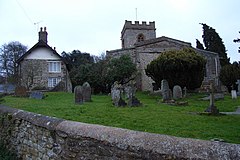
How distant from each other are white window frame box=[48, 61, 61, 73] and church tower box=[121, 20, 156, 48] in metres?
18.0

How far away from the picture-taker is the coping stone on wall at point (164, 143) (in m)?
2.98

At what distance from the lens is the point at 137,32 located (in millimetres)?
49875

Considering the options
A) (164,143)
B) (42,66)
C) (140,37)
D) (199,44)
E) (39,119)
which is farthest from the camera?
(140,37)

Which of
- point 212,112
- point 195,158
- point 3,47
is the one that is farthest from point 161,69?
point 3,47

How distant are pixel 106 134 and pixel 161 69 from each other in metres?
21.0

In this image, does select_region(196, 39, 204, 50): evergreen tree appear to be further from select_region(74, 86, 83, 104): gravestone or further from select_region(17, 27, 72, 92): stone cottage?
select_region(74, 86, 83, 104): gravestone

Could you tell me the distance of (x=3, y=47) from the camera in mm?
46844

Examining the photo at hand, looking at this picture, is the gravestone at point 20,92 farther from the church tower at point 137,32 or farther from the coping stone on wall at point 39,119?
the church tower at point 137,32

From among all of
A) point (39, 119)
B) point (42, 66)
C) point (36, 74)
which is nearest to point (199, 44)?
point (42, 66)

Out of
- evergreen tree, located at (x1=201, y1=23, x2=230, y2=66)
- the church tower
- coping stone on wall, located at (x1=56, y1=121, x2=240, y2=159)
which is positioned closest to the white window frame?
the church tower

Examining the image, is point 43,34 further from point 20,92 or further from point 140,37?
point 140,37

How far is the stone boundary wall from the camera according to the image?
10.3 feet

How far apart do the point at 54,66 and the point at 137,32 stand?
65.9 ft

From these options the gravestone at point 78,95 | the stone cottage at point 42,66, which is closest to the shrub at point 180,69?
the gravestone at point 78,95
